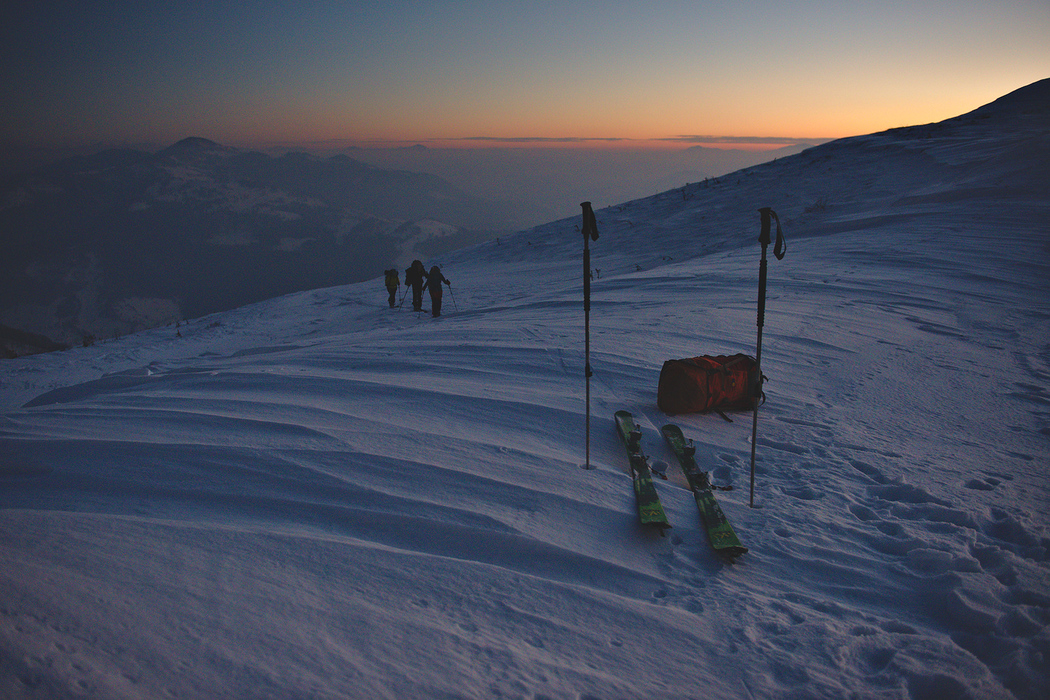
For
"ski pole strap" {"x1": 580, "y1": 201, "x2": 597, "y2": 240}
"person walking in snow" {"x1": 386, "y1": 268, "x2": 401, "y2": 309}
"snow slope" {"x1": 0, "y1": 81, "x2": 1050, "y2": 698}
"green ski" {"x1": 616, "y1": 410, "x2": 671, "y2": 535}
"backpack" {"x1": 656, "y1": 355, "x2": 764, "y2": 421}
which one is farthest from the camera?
"person walking in snow" {"x1": 386, "y1": 268, "x2": 401, "y2": 309}

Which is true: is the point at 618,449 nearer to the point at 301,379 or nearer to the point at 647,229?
the point at 301,379

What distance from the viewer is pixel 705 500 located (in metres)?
3.15

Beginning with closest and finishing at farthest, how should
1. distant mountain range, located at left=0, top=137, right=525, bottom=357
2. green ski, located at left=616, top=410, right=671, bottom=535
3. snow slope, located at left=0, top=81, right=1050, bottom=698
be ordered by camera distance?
snow slope, located at left=0, top=81, right=1050, bottom=698, green ski, located at left=616, top=410, right=671, bottom=535, distant mountain range, located at left=0, top=137, right=525, bottom=357

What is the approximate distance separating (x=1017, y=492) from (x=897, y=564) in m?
1.35

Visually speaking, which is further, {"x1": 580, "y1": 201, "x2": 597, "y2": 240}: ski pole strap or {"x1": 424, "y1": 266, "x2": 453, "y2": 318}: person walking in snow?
{"x1": 424, "y1": 266, "x2": 453, "y2": 318}: person walking in snow

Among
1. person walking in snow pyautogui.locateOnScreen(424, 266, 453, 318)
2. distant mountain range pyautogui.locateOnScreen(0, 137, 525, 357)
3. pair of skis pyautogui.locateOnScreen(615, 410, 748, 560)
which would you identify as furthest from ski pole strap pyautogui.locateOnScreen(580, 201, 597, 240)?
distant mountain range pyautogui.locateOnScreen(0, 137, 525, 357)

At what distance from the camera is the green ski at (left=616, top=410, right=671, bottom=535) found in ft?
9.63

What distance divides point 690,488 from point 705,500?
0.21 m

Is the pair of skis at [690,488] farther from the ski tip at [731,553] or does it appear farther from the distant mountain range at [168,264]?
the distant mountain range at [168,264]

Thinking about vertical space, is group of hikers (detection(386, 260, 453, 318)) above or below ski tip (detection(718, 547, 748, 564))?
above

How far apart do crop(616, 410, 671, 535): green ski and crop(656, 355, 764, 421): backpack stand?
1.48 ft

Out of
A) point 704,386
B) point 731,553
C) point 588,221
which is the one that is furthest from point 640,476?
point 588,221

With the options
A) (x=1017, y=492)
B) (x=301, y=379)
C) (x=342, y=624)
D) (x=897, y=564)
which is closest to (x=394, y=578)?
(x=342, y=624)

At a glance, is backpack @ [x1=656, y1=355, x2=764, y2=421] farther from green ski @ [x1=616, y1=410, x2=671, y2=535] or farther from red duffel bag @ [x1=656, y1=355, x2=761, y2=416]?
green ski @ [x1=616, y1=410, x2=671, y2=535]
